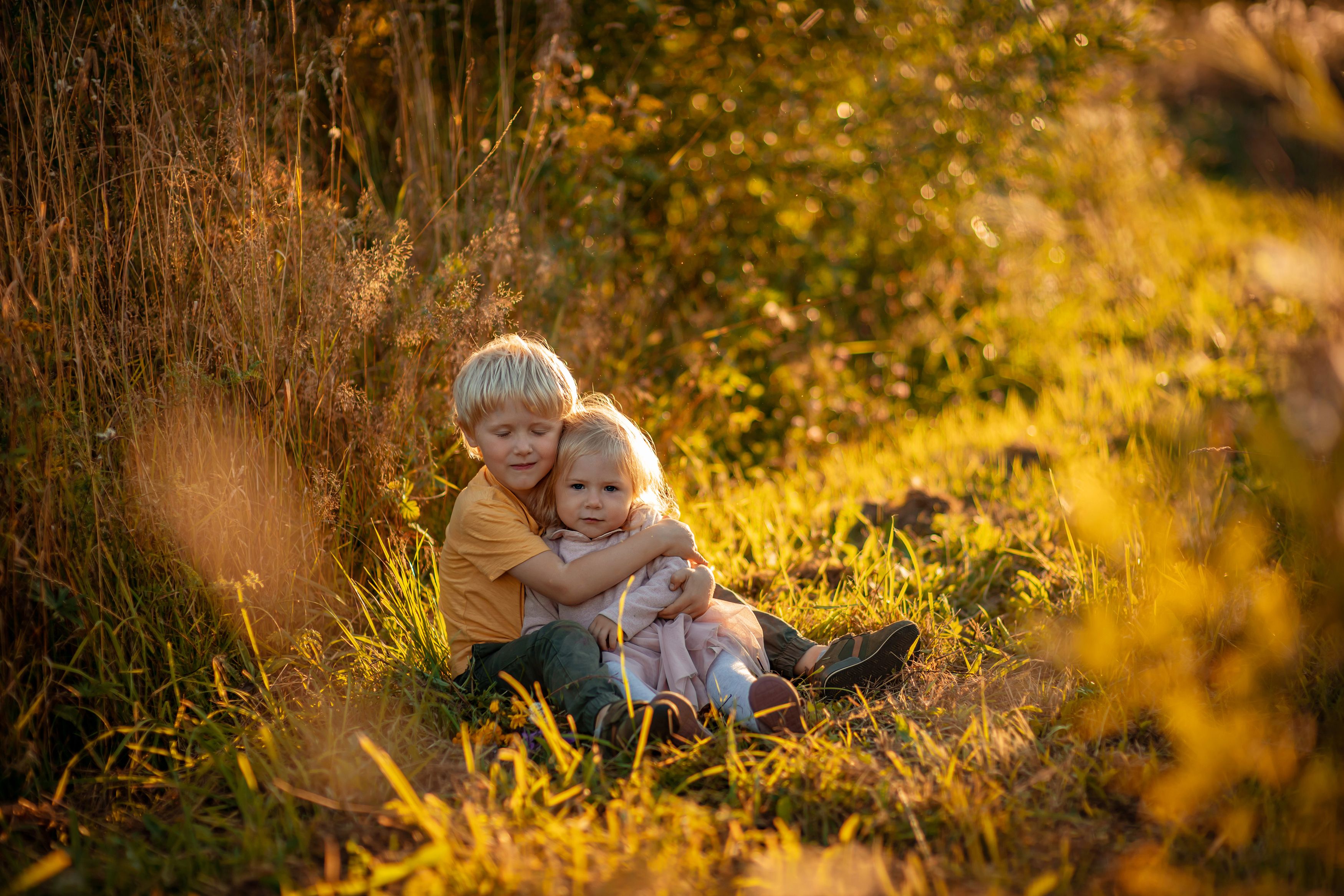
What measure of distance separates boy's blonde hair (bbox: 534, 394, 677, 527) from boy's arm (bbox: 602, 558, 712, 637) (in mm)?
233

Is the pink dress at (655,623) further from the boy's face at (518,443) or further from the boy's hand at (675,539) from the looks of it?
the boy's face at (518,443)

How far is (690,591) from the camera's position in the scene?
7.92 ft

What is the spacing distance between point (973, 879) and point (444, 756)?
3.81ft

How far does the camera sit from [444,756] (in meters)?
2.12

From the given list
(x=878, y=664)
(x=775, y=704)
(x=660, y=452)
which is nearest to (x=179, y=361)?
(x=775, y=704)

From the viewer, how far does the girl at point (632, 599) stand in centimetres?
237

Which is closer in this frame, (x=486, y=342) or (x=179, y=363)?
(x=179, y=363)

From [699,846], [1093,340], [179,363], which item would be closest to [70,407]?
[179,363]

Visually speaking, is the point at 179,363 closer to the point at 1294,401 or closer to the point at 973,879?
the point at 973,879

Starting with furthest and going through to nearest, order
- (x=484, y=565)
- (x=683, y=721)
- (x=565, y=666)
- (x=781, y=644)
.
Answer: (x=781, y=644) < (x=484, y=565) < (x=565, y=666) < (x=683, y=721)

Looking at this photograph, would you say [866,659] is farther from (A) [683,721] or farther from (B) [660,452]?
(B) [660,452]

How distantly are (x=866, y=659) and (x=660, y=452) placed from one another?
165cm

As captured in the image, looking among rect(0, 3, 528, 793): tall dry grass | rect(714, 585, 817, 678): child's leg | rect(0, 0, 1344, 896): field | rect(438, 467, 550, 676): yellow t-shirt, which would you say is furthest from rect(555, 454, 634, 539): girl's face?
rect(0, 3, 528, 793): tall dry grass

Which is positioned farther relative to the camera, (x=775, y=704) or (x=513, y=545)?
(x=513, y=545)
